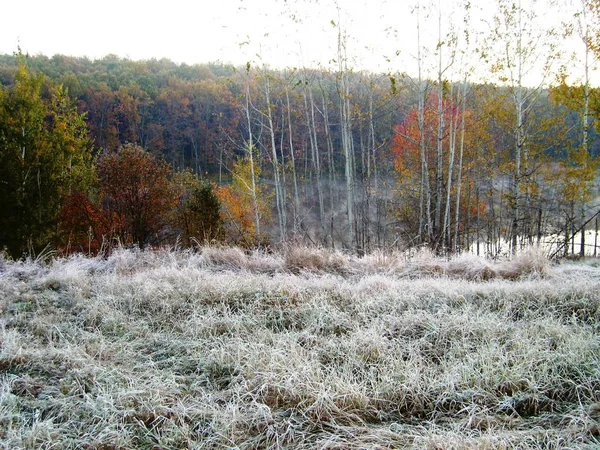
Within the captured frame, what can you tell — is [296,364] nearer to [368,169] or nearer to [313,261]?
[313,261]

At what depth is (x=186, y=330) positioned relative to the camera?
3354 mm

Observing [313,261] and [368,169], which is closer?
[313,261]

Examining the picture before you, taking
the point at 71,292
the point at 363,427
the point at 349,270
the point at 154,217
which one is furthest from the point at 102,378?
the point at 154,217

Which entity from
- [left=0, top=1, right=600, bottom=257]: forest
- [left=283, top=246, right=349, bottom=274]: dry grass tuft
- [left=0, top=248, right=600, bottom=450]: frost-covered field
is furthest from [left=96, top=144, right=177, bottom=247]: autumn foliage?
[left=0, top=248, right=600, bottom=450]: frost-covered field

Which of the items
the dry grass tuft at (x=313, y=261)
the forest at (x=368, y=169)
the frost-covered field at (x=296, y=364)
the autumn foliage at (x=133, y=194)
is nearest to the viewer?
the frost-covered field at (x=296, y=364)

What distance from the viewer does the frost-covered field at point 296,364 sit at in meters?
2.00

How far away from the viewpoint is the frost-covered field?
200 centimetres

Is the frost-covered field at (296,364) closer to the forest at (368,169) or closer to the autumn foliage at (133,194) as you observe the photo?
the forest at (368,169)

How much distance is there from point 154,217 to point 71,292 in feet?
36.5

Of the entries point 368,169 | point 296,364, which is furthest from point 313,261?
point 368,169

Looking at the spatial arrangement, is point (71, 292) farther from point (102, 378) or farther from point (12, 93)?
point (12, 93)

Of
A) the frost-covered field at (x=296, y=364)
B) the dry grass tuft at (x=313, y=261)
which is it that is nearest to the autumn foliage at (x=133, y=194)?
the dry grass tuft at (x=313, y=261)

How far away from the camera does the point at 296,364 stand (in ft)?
8.51

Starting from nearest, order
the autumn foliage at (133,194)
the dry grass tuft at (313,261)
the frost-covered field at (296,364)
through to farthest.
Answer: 1. the frost-covered field at (296,364)
2. the dry grass tuft at (313,261)
3. the autumn foliage at (133,194)
